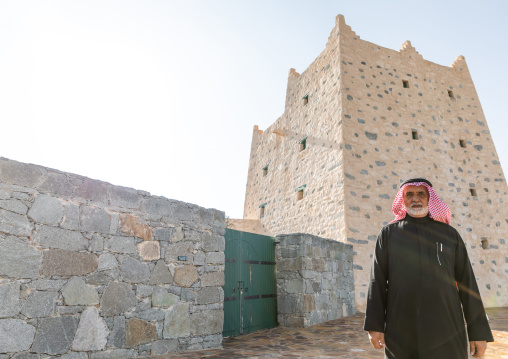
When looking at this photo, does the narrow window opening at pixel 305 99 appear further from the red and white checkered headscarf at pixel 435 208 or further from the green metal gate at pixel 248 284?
the red and white checkered headscarf at pixel 435 208

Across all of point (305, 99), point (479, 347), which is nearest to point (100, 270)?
point (479, 347)

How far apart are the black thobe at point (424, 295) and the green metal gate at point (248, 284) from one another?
3.64m

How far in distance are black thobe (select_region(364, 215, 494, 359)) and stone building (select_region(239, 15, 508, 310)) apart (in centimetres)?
658

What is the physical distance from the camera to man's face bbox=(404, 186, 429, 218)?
2391 millimetres

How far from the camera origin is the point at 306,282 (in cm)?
661

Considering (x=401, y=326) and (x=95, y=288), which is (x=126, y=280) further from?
(x=401, y=326)

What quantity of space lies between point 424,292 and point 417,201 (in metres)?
0.65

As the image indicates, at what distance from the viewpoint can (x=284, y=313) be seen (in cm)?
661

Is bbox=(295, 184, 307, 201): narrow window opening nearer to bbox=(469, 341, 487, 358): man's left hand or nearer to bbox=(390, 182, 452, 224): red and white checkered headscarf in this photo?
bbox=(390, 182, 452, 224): red and white checkered headscarf

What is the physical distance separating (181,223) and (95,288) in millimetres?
1401

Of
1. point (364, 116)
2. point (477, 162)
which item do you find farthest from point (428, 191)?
point (477, 162)

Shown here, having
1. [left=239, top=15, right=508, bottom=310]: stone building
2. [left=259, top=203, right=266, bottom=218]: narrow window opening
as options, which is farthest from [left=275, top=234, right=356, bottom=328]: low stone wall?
[left=259, top=203, right=266, bottom=218]: narrow window opening

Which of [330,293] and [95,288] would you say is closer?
[95,288]

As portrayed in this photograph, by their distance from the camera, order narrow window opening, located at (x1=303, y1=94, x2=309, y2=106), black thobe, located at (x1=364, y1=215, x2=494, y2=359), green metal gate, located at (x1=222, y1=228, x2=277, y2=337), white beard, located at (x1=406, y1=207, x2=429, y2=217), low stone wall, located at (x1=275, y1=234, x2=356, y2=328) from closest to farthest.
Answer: black thobe, located at (x1=364, y1=215, x2=494, y2=359) < white beard, located at (x1=406, y1=207, x2=429, y2=217) < green metal gate, located at (x1=222, y1=228, x2=277, y2=337) < low stone wall, located at (x1=275, y1=234, x2=356, y2=328) < narrow window opening, located at (x1=303, y1=94, x2=309, y2=106)
